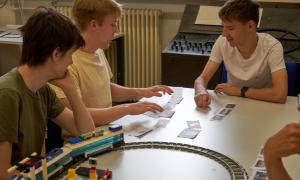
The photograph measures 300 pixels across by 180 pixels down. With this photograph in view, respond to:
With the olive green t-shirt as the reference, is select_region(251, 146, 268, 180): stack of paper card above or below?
below

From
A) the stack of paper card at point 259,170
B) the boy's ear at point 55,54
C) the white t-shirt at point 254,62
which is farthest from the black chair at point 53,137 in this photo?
the white t-shirt at point 254,62

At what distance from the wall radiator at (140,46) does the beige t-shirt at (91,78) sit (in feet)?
6.94

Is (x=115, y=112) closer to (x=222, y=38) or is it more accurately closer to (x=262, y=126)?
(x=262, y=126)

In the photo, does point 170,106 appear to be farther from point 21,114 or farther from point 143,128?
point 21,114

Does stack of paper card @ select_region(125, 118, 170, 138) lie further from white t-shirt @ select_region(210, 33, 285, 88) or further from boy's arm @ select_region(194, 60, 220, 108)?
white t-shirt @ select_region(210, 33, 285, 88)

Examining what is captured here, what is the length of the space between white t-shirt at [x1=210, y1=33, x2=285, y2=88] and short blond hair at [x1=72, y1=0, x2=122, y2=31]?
0.86 metres

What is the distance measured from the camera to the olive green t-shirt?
1521 millimetres

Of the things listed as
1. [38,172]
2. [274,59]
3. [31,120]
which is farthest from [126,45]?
[38,172]

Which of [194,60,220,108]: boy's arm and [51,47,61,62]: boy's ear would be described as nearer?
[51,47,61,62]: boy's ear

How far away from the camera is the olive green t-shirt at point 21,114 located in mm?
1521

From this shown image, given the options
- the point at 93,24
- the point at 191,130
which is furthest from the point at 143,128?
the point at 93,24

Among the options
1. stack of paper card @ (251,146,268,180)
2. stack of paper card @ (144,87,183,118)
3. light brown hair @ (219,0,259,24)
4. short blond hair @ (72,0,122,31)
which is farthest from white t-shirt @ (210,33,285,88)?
stack of paper card @ (251,146,268,180)

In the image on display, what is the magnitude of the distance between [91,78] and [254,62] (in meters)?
1.00

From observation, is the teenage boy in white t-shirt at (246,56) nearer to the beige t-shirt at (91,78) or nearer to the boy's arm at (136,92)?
the boy's arm at (136,92)
